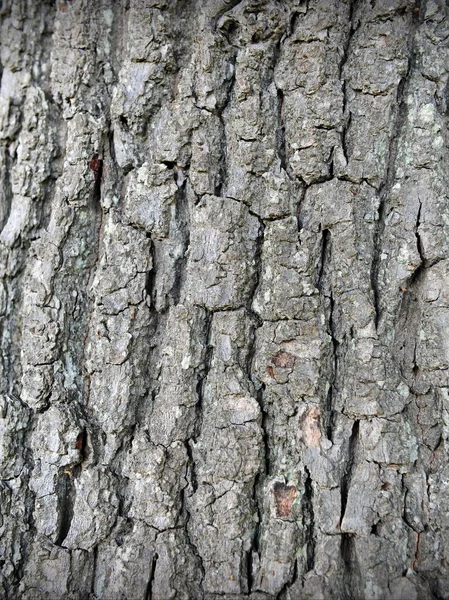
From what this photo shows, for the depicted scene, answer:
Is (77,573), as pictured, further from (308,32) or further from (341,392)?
(308,32)

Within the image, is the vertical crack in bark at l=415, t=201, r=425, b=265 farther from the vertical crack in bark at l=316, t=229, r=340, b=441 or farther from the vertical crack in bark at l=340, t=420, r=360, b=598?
the vertical crack in bark at l=340, t=420, r=360, b=598

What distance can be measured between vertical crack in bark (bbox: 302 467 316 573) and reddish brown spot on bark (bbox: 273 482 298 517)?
33 mm

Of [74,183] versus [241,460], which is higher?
[74,183]

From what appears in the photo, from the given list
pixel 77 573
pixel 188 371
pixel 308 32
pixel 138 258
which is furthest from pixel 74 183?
pixel 77 573

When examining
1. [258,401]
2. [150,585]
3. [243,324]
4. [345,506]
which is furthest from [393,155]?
[150,585]

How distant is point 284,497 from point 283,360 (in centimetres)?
36

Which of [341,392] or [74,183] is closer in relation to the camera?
[341,392]

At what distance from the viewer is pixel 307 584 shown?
1332 mm

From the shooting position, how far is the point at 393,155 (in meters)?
1.45

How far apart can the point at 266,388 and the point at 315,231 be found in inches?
17.9

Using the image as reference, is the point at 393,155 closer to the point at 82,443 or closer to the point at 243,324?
the point at 243,324

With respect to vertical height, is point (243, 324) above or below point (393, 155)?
below

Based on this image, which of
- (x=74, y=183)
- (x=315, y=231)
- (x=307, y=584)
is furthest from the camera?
(x=74, y=183)

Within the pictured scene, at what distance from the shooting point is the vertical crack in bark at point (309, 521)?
4.45 ft
